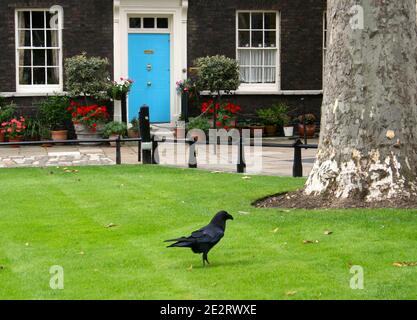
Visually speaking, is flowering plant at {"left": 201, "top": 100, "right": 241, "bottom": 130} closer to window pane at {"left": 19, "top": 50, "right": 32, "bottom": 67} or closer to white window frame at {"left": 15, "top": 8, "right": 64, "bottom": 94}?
white window frame at {"left": 15, "top": 8, "right": 64, "bottom": 94}

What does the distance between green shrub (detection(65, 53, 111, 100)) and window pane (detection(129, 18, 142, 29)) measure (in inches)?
63.8

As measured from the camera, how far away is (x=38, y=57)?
79.3ft

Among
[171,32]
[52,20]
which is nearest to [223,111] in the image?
[171,32]

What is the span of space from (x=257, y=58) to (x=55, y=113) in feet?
19.1

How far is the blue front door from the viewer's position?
24641 mm

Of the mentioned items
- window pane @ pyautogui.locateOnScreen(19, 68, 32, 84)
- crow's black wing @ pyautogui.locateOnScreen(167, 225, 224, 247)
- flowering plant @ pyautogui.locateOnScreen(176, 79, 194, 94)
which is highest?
window pane @ pyautogui.locateOnScreen(19, 68, 32, 84)

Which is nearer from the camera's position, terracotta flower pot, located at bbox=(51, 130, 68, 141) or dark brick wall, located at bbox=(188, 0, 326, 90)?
terracotta flower pot, located at bbox=(51, 130, 68, 141)

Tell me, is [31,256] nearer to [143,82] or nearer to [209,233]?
[209,233]

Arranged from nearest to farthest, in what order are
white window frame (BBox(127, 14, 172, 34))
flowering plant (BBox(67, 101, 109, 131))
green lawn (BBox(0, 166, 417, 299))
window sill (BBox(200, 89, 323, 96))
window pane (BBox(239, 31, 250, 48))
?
green lawn (BBox(0, 166, 417, 299)) < flowering plant (BBox(67, 101, 109, 131)) < white window frame (BBox(127, 14, 172, 34)) < window sill (BBox(200, 89, 323, 96)) < window pane (BBox(239, 31, 250, 48))

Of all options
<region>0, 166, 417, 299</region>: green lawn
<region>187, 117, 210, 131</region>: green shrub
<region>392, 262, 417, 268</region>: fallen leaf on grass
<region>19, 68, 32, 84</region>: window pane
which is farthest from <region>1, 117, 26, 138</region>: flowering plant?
<region>392, 262, 417, 268</region>: fallen leaf on grass

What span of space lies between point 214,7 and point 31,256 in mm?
16600

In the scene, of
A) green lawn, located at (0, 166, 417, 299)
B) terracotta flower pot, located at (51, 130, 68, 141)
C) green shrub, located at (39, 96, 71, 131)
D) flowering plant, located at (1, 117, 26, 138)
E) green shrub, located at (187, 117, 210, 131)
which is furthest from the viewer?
green shrub, located at (187, 117, 210, 131)

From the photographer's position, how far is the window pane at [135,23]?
24.5 metres
